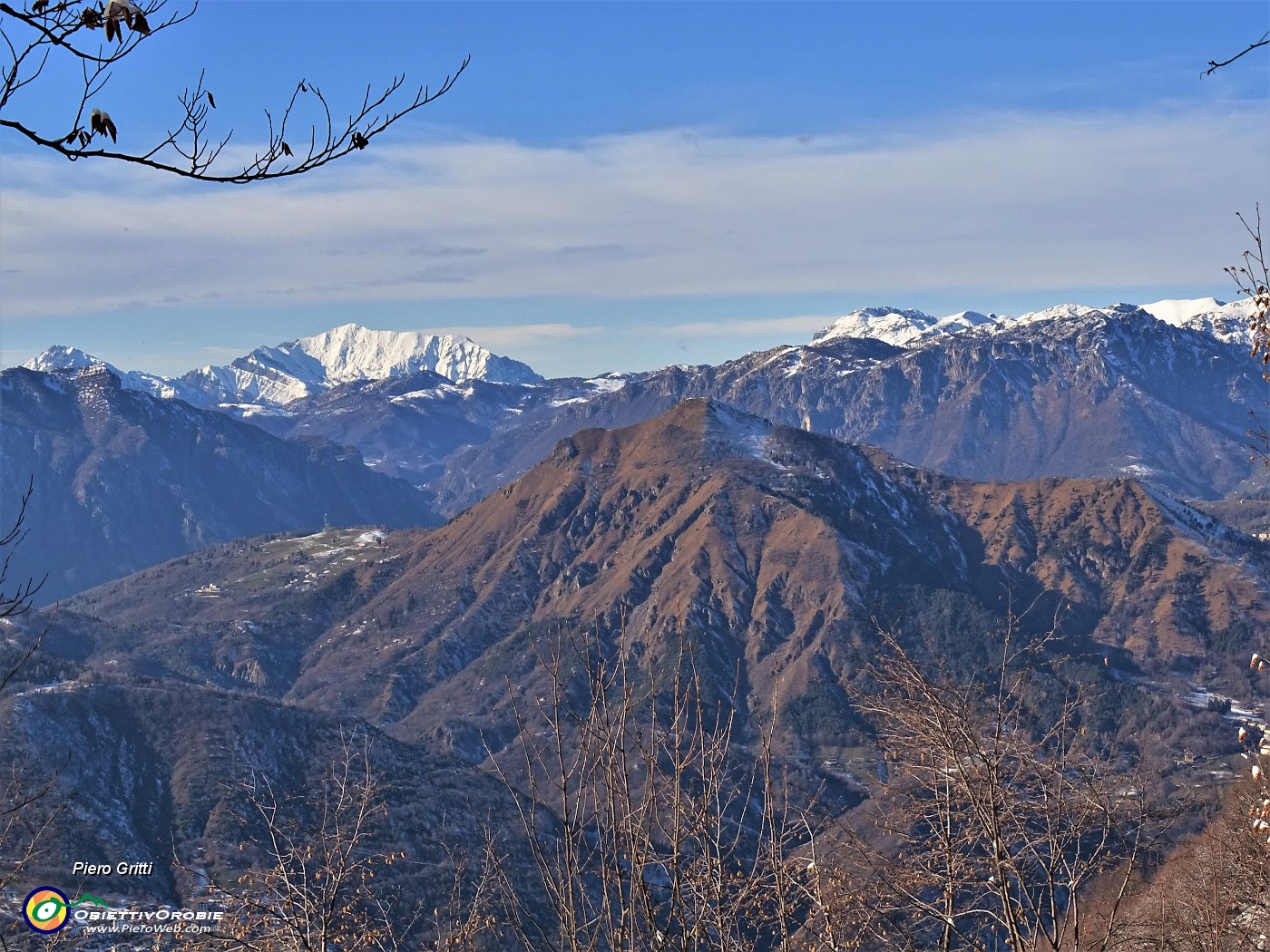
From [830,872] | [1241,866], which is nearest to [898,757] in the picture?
[830,872]

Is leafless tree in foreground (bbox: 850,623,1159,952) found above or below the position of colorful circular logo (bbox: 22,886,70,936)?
above

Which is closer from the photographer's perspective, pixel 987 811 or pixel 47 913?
pixel 987 811

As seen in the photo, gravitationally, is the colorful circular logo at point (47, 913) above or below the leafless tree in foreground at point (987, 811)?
below

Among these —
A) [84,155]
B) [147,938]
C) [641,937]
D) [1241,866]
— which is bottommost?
[147,938]

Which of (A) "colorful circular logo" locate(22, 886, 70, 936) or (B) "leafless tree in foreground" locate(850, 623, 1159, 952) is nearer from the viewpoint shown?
(B) "leafless tree in foreground" locate(850, 623, 1159, 952)

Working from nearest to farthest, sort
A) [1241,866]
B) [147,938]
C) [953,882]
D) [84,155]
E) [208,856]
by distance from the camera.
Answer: [84,155] → [953,882] → [1241,866] → [147,938] → [208,856]

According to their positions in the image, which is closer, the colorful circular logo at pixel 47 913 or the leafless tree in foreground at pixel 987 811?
the leafless tree in foreground at pixel 987 811

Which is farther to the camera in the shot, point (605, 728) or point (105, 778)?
point (105, 778)

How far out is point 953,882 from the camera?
23078 mm

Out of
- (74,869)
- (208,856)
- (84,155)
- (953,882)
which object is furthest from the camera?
(208,856)

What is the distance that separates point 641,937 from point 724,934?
290 cm

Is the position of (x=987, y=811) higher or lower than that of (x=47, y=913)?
higher

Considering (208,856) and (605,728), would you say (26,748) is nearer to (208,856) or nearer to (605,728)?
(208,856)

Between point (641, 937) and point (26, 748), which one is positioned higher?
point (641, 937)
